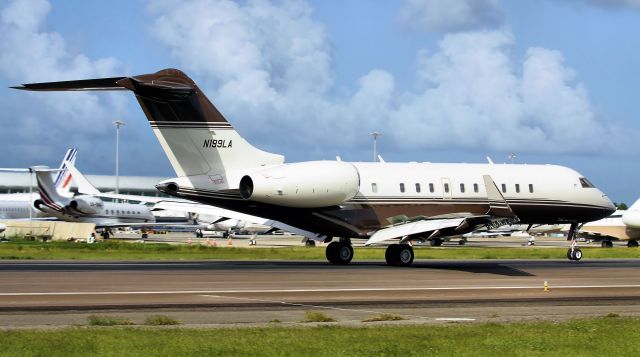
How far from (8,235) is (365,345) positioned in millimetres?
76498

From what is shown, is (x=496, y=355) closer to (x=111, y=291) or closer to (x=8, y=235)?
(x=111, y=291)

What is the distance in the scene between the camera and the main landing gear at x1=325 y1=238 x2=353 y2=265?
36594 millimetres

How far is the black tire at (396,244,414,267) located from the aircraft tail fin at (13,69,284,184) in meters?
7.05

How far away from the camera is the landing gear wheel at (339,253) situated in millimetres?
36594

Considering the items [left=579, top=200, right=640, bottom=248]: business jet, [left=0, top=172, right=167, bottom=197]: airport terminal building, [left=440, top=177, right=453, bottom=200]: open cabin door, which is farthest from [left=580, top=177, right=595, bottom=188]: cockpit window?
[left=0, top=172, right=167, bottom=197]: airport terminal building

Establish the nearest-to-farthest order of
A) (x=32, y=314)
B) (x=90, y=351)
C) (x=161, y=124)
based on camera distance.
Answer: (x=90, y=351), (x=32, y=314), (x=161, y=124)

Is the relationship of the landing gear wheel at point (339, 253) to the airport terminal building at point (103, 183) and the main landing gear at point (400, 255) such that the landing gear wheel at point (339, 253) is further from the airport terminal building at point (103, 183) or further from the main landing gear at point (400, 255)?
the airport terminal building at point (103, 183)

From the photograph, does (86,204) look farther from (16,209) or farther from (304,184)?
(304,184)

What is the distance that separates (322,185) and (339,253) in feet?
13.1

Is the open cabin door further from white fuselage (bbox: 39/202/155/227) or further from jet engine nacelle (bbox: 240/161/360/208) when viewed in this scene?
white fuselage (bbox: 39/202/155/227)

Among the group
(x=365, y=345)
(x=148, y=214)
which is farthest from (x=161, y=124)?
(x=148, y=214)

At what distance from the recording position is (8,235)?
275 ft

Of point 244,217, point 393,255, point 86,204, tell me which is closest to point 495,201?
point 393,255

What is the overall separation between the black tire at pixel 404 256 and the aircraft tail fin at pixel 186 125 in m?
7.05
